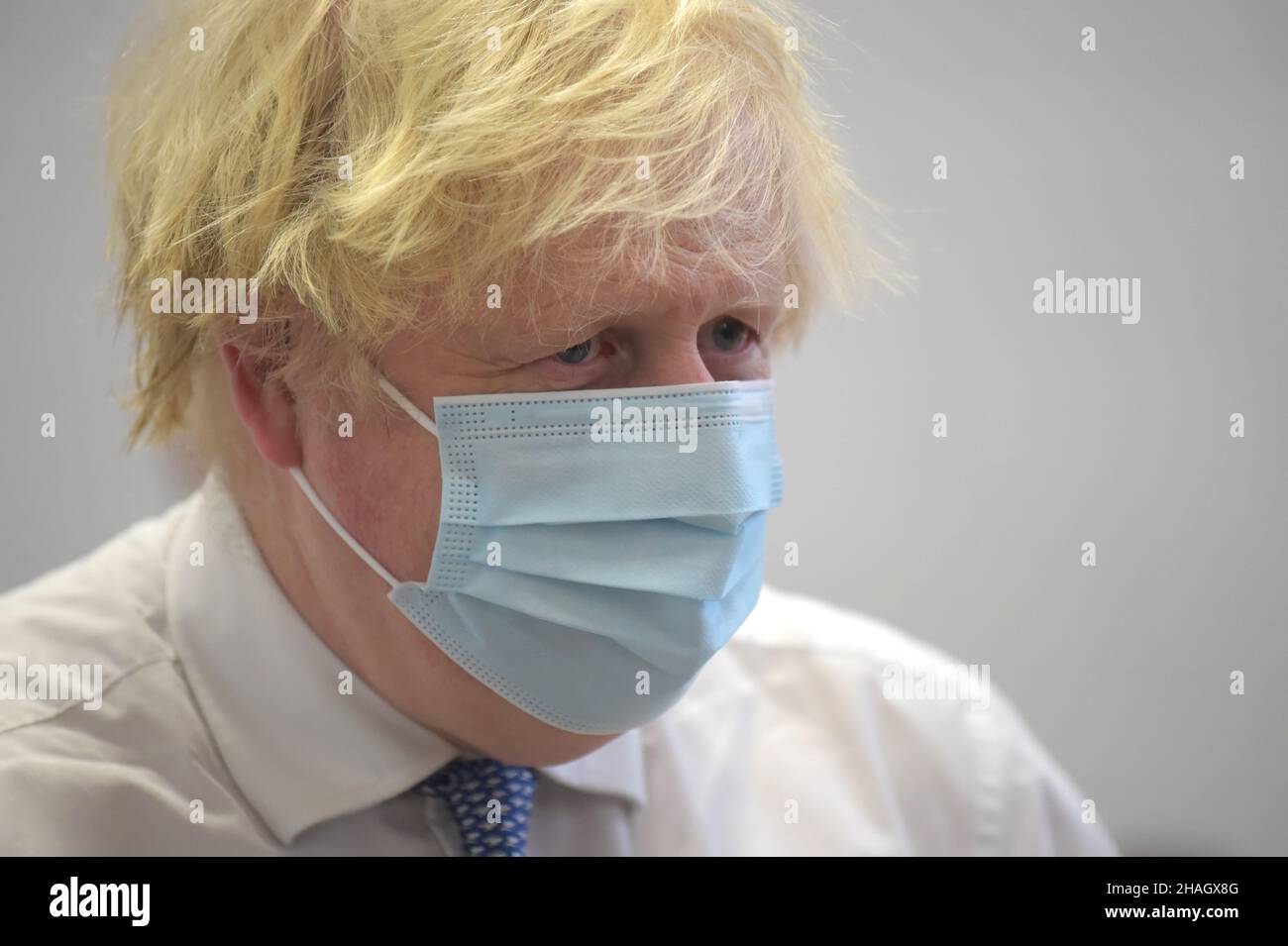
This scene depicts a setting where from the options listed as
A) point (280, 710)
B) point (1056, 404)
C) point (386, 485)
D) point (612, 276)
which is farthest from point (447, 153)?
point (1056, 404)

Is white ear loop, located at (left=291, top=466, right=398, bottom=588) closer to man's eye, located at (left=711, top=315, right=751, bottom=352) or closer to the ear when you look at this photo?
the ear

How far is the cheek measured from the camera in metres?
1.15

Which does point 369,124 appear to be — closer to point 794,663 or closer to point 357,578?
point 357,578

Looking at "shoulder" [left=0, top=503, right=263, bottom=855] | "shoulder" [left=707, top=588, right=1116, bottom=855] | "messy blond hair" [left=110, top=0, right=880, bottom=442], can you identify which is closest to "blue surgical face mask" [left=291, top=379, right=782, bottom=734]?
"messy blond hair" [left=110, top=0, right=880, bottom=442]

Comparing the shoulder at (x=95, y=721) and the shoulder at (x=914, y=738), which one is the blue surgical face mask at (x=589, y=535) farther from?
the shoulder at (x=914, y=738)

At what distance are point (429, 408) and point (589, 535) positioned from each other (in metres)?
0.20

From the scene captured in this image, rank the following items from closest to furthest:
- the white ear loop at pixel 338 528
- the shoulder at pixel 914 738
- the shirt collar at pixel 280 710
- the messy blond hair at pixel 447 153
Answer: the messy blond hair at pixel 447 153 < the white ear loop at pixel 338 528 < the shirt collar at pixel 280 710 < the shoulder at pixel 914 738

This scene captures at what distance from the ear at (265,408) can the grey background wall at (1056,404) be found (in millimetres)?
925

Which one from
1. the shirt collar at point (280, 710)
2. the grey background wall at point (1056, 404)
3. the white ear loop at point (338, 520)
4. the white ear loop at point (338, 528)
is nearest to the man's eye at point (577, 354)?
the white ear loop at point (338, 520)

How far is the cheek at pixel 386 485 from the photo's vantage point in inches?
45.3

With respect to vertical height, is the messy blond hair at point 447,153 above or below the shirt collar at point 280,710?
above

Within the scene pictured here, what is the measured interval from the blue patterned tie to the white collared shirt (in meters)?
0.02

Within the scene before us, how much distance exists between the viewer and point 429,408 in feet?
3.74
